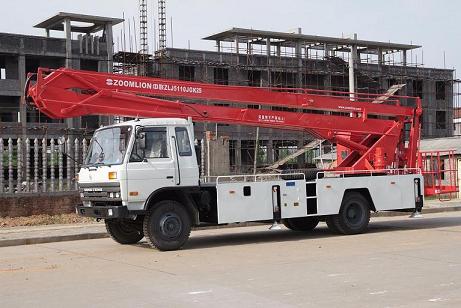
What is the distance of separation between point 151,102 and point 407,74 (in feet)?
180

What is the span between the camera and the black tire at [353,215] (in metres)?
16.2

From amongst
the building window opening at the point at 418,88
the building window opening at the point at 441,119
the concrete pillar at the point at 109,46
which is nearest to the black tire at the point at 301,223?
the concrete pillar at the point at 109,46

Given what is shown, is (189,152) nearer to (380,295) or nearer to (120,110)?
(120,110)

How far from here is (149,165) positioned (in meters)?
13.5

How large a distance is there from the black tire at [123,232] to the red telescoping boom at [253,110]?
8.51 feet

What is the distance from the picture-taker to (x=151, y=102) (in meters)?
15.0

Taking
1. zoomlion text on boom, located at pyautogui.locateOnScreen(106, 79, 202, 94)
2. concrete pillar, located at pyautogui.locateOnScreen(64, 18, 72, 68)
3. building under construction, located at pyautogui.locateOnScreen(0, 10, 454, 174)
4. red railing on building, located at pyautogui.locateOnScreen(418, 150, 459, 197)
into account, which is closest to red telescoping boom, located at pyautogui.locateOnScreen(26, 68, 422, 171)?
zoomlion text on boom, located at pyautogui.locateOnScreen(106, 79, 202, 94)

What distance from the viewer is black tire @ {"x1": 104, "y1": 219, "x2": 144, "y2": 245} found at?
15.0 metres

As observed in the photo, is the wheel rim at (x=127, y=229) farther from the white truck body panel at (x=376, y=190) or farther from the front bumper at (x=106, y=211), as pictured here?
the white truck body panel at (x=376, y=190)

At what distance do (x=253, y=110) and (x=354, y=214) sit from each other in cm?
374

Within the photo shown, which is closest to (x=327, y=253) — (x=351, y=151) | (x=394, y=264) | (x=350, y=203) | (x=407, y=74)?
(x=394, y=264)

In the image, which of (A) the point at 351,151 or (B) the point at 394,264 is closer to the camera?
(B) the point at 394,264

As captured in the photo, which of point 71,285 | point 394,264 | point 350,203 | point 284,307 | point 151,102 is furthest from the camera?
point 350,203

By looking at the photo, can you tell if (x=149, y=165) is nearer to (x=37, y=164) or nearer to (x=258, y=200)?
(x=258, y=200)
